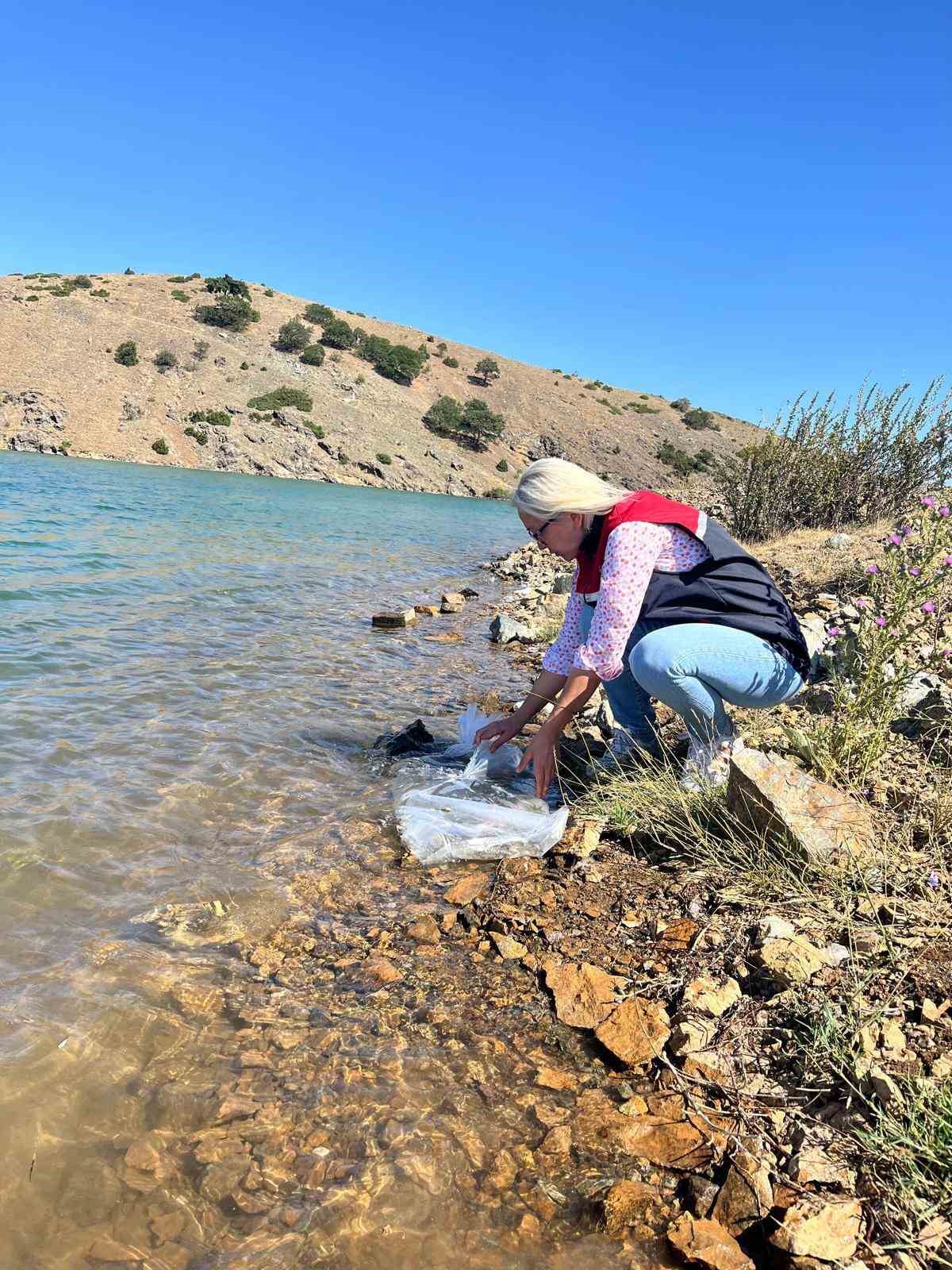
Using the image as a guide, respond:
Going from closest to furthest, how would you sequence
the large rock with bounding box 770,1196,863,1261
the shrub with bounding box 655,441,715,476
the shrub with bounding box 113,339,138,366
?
the large rock with bounding box 770,1196,863,1261
the shrub with bounding box 113,339,138,366
the shrub with bounding box 655,441,715,476

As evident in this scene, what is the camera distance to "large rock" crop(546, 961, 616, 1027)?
2.15m

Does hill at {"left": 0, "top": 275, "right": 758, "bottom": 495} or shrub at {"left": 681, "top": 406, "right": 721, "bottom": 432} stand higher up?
shrub at {"left": 681, "top": 406, "right": 721, "bottom": 432}

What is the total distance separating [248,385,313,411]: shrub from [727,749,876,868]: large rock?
147 feet

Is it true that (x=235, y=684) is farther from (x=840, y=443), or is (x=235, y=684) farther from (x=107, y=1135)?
(x=840, y=443)

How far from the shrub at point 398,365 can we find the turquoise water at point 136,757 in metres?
53.4

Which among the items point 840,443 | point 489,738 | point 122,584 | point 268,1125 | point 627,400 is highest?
point 627,400

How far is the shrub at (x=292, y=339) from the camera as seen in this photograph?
54.2 m

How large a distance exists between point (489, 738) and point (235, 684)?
2580 millimetres

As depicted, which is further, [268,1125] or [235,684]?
[235,684]

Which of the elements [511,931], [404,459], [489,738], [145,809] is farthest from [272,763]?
[404,459]

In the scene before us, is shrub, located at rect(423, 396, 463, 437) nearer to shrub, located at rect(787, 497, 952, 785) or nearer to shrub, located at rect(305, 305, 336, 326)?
shrub, located at rect(305, 305, 336, 326)

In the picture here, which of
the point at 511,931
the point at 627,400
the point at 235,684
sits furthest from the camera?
the point at 627,400

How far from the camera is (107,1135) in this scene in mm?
1750

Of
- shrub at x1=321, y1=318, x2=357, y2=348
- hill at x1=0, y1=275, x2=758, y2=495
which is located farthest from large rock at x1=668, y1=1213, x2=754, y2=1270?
shrub at x1=321, y1=318, x2=357, y2=348
